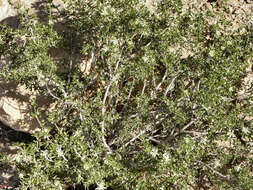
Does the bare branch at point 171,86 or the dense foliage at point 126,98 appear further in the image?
the bare branch at point 171,86

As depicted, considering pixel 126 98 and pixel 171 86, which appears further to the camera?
pixel 171 86

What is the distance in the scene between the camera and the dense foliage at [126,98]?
5.99 m

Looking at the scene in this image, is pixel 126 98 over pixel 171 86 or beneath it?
beneath

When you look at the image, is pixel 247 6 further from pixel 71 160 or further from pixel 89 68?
pixel 71 160

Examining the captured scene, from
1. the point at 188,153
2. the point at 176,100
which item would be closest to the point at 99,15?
the point at 176,100

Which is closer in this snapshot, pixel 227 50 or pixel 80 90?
pixel 227 50

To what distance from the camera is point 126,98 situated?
25.2ft

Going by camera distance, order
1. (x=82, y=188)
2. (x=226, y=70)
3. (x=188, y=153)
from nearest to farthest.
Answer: (x=188, y=153), (x=226, y=70), (x=82, y=188)

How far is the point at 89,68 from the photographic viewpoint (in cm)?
842

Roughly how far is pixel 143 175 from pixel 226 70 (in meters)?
3.08

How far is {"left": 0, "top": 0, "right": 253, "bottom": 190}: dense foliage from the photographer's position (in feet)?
19.7

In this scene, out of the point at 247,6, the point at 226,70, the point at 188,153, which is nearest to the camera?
the point at 188,153

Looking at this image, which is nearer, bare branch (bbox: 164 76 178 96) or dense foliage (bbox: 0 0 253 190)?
dense foliage (bbox: 0 0 253 190)

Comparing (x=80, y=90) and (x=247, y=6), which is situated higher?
(x=247, y=6)
